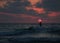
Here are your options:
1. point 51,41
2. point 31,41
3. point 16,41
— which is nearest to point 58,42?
point 51,41

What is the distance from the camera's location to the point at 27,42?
1670 cm

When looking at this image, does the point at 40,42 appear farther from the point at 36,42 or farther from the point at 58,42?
the point at 58,42

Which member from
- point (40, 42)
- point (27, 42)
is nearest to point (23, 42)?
point (27, 42)

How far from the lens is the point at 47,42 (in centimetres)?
1669

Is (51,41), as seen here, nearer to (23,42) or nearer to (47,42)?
(47,42)

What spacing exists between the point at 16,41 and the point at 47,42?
2482 millimetres

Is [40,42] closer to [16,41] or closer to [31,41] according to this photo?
[31,41]

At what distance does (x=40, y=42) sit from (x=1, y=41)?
303 centimetres

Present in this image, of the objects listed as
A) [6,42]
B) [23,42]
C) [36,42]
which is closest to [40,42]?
[36,42]

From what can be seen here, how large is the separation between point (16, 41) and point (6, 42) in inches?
42.1

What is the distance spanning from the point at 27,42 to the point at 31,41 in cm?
52

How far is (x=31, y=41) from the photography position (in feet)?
56.1

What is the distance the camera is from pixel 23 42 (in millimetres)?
16766

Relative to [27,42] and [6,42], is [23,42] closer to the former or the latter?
[27,42]
